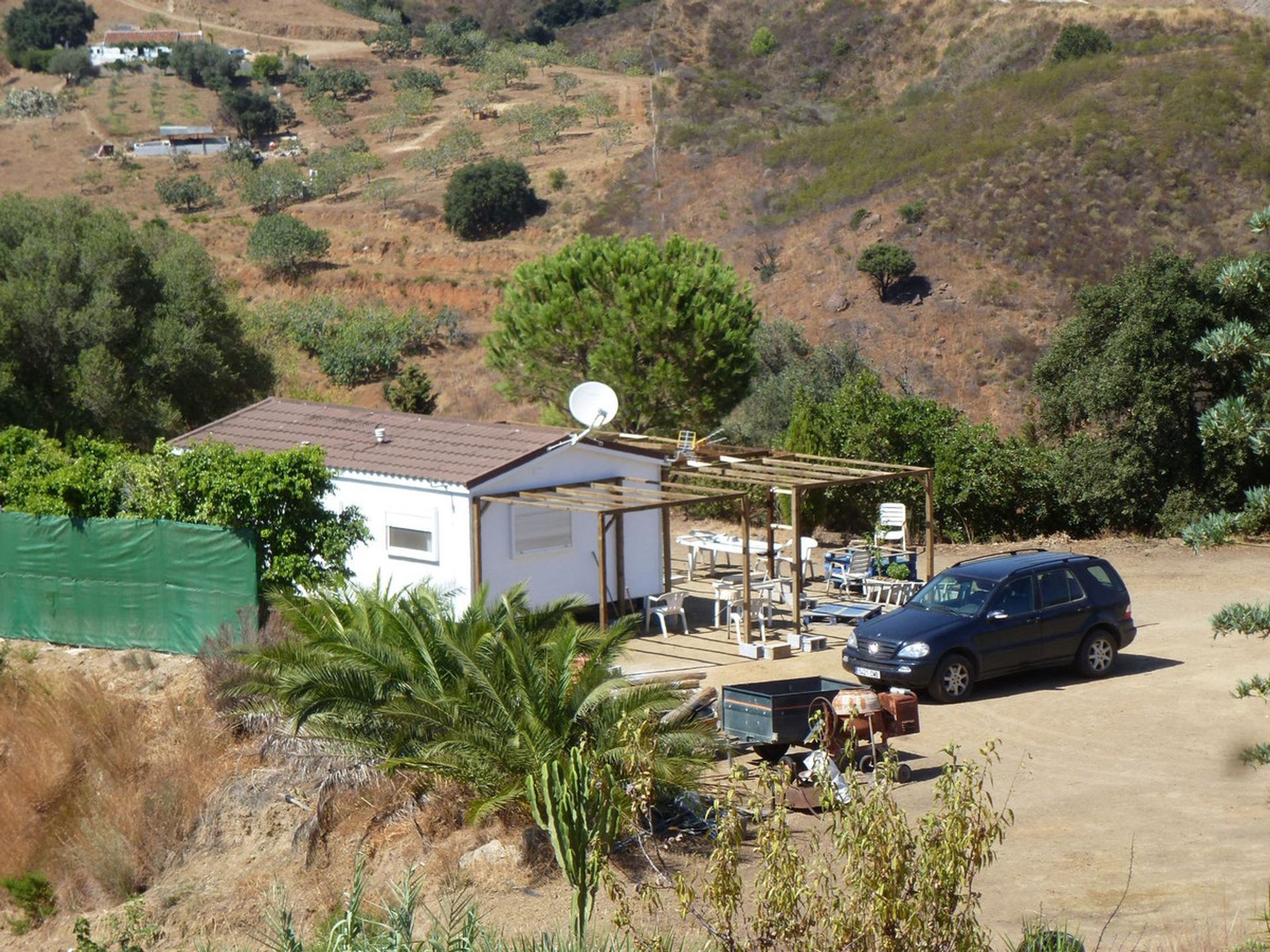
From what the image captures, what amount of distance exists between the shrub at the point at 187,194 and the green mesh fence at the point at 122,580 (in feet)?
181

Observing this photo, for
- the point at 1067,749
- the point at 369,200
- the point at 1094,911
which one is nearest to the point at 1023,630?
the point at 1067,749

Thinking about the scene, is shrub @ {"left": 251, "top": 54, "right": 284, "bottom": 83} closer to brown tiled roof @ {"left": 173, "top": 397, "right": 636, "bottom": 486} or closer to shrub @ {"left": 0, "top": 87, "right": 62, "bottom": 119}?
shrub @ {"left": 0, "top": 87, "right": 62, "bottom": 119}

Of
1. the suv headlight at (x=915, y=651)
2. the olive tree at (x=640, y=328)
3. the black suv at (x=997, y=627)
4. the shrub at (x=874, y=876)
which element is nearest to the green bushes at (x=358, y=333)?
the olive tree at (x=640, y=328)

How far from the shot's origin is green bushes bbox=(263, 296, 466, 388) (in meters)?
46.8

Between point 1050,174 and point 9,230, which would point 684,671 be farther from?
point 1050,174

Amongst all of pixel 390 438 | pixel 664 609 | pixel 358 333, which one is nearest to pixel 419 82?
pixel 358 333

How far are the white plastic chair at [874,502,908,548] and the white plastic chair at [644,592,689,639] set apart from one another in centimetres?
402

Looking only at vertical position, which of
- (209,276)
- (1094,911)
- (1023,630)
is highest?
(209,276)

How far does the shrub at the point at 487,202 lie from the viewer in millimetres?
63375

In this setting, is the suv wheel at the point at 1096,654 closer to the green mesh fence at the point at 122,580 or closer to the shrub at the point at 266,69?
the green mesh fence at the point at 122,580

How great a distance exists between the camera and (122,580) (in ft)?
55.0

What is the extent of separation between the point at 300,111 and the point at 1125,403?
7237 cm

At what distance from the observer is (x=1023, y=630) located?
14.8 m

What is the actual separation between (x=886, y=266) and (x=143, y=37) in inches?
2838
